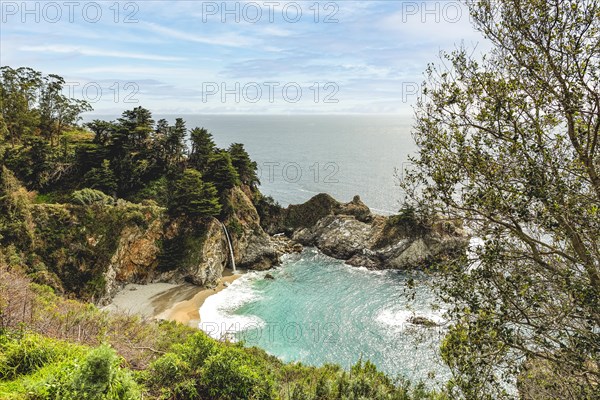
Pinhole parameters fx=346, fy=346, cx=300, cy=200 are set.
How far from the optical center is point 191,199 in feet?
115

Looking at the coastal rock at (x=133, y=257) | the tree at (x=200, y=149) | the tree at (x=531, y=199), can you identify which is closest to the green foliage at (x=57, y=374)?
the tree at (x=531, y=199)

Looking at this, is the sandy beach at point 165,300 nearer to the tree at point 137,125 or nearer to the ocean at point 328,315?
the ocean at point 328,315

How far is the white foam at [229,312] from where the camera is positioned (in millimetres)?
27266

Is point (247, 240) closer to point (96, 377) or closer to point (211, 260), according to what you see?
point (211, 260)

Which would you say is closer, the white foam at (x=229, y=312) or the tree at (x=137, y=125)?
the white foam at (x=229, y=312)

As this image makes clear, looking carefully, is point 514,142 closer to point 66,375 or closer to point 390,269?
point 66,375

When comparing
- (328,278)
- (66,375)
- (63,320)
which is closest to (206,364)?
(66,375)

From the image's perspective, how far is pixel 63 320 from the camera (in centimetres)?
1052

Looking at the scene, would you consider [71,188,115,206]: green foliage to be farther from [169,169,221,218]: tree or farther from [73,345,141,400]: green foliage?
[73,345,141,400]: green foliage

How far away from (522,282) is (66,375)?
28.3 feet

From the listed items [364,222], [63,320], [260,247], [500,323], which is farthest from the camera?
[364,222]

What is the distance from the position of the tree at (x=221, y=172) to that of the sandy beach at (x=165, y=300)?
12.2 meters

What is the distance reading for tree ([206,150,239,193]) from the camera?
40.4m

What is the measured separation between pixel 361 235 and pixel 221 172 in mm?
19451
